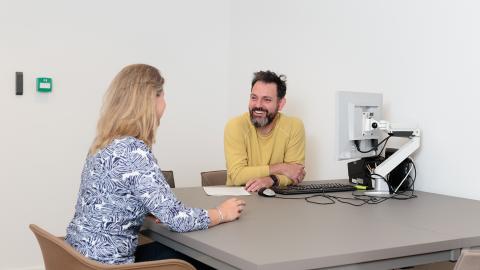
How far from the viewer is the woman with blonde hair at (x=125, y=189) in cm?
194

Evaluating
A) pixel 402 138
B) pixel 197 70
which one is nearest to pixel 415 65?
pixel 402 138

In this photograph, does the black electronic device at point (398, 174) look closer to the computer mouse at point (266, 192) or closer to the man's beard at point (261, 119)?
the computer mouse at point (266, 192)

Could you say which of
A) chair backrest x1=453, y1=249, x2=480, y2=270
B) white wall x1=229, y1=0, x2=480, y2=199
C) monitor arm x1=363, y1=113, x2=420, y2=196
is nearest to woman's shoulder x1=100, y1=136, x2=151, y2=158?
chair backrest x1=453, y1=249, x2=480, y2=270

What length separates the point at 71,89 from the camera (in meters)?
4.16

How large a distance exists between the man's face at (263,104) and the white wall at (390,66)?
453 millimetres

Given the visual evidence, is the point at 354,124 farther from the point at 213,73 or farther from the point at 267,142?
the point at 213,73

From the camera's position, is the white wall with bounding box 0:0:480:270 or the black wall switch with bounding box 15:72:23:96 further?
the black wall switch with bounding box 15:72:23:96

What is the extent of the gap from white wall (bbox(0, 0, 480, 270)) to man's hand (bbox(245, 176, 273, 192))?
82 cm

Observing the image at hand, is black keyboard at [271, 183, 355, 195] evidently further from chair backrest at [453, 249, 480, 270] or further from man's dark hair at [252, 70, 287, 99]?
chair backrest at [453, 249, 480, 270]

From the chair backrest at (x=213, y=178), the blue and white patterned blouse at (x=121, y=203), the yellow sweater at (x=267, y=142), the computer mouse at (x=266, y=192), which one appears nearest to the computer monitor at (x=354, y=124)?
the computer mouse at (x=266, y=192)

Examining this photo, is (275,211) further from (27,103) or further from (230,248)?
(27,103)

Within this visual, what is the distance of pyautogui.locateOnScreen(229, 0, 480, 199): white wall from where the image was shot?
2.74 m

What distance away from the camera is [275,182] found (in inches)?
119

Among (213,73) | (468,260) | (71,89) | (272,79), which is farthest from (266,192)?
(213,73)
